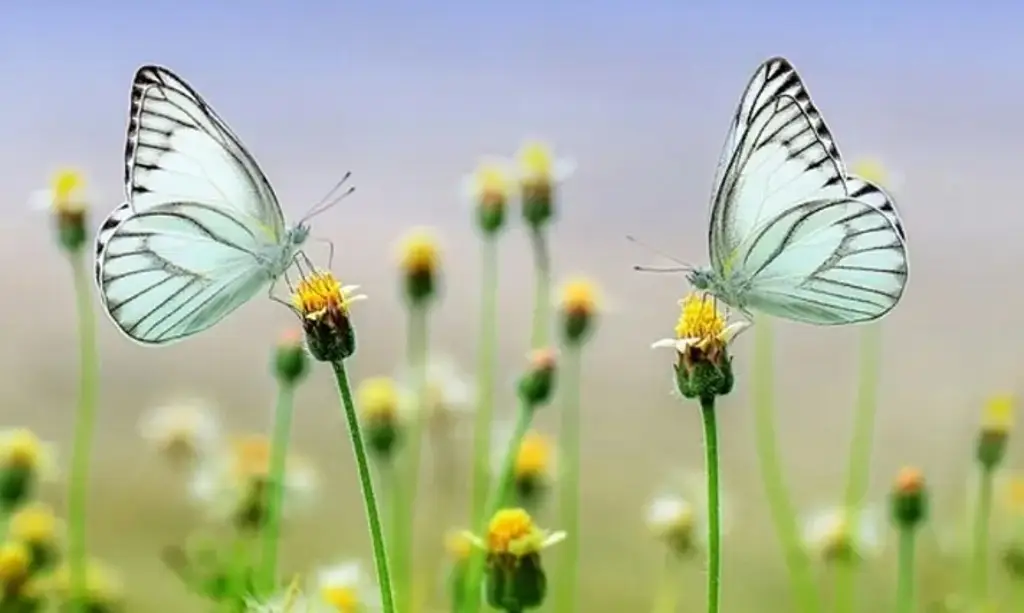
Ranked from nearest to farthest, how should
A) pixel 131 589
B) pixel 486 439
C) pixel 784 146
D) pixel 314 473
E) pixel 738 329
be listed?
1. pixel 738 329
2. pixel 784 146
3. pixel 486 439
4. pixel 314 473
5. pixel 131 589

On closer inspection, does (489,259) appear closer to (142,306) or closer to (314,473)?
Answer: (314,473)

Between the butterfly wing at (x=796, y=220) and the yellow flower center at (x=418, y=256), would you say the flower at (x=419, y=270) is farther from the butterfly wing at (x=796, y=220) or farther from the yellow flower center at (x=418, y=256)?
the butterfly wing at (x=796, y=220)

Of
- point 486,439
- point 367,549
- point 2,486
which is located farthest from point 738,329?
point 367,549

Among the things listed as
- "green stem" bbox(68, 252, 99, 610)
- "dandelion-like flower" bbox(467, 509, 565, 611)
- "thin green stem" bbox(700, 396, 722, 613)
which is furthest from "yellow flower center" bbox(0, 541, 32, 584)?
"thin green stem" bbox(700, 396, 722, 613)

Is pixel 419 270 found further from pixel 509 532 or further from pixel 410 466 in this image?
pixel 509 532

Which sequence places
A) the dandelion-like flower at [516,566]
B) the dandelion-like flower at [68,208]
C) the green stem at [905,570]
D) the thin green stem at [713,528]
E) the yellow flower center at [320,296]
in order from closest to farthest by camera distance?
1. the thin green stem at [713,528]
2. the yellow flower center at [320,296]
3. the dandelion-like flower at [516,566]
4. the green stem at [905,570]
5. the dandelion-like flower at [68,208]

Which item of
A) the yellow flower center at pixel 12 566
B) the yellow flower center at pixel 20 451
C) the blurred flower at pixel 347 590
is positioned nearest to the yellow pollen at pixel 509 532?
the blurred flower at pixel 347 590
